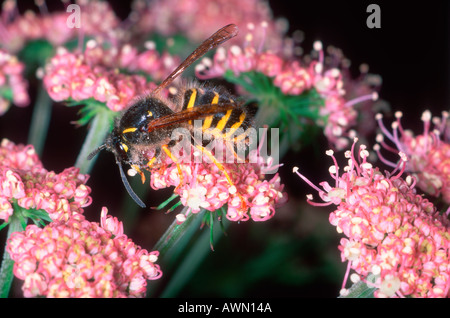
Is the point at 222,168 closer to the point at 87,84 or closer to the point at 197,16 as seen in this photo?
the point at 87,84

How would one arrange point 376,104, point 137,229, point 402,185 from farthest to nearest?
point 376,104
point 137,229
point 402,185

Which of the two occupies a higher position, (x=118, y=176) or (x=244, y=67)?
(x=244, y=67)

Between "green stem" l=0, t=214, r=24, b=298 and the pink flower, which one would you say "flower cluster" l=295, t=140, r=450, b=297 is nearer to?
"green stem" l=0, t=214, r=24, b=298

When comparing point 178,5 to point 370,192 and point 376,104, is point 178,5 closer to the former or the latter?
point 376,104

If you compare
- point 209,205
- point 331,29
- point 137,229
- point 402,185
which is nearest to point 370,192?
point 402,185

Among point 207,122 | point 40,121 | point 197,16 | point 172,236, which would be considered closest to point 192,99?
point 207,122

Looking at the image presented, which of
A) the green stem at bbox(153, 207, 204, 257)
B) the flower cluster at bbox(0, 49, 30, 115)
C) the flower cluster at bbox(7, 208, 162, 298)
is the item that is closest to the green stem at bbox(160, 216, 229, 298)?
the green stem at bbox(153, 207, 204, 257)
